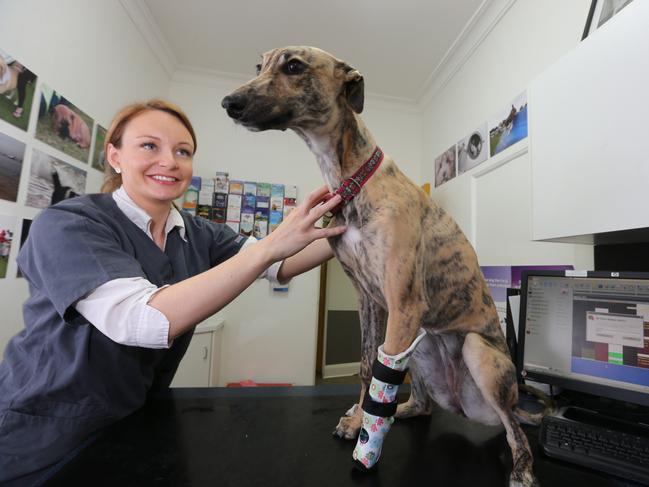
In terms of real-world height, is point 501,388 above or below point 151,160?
below

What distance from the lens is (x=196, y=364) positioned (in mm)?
2447

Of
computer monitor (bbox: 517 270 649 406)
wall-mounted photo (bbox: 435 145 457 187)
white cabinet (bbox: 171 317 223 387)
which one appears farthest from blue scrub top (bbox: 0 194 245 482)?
wall-mounted photo (bbox: 435 145 457 187)

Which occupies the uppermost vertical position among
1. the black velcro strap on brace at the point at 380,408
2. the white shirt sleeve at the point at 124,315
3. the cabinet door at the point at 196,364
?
the white shirt sleeve at the point at 124,315

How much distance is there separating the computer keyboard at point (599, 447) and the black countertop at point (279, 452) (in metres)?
0.02

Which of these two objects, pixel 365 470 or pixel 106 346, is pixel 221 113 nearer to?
pixel 106 346

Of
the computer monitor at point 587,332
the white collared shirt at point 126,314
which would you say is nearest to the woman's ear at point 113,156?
the white collared shirt at point 126,314

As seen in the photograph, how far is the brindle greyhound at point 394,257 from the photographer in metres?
0.68

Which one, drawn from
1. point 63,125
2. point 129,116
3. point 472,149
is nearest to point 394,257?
point 129,116

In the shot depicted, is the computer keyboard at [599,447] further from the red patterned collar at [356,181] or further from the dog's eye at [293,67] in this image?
the dog's eye at [293,67]

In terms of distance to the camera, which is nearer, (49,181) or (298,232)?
(298,232)

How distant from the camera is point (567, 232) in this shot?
1025 millimetres

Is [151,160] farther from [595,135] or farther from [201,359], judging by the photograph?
[201,359]

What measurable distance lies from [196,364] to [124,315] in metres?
1.99

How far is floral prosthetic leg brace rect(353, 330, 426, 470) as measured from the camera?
633 millimetres
